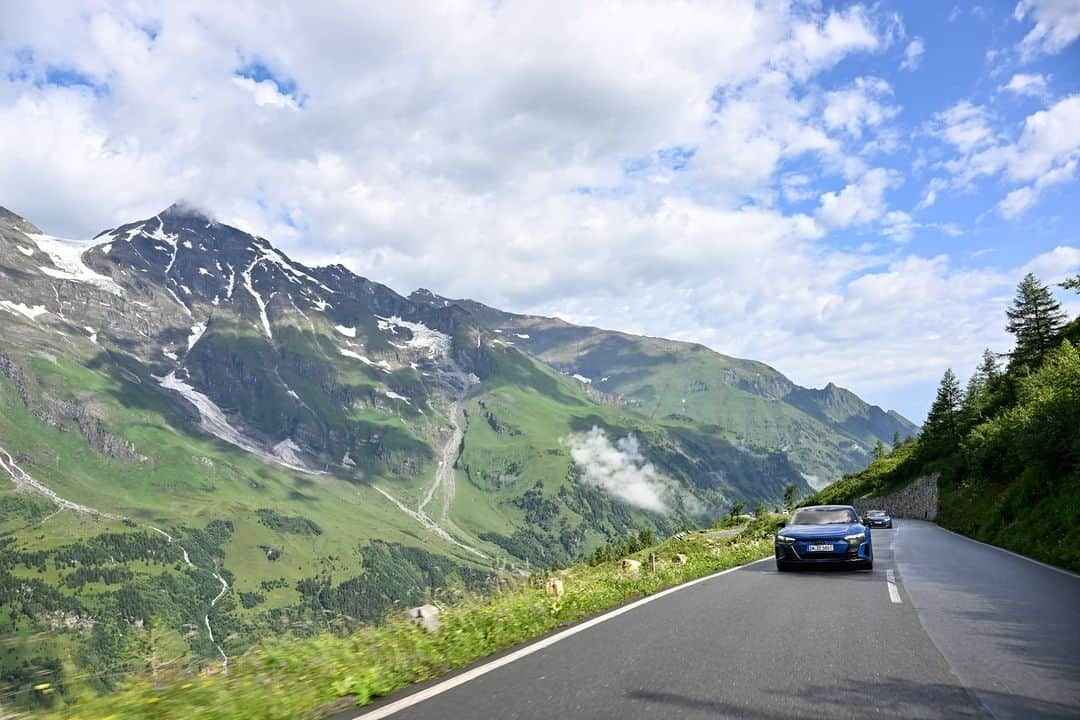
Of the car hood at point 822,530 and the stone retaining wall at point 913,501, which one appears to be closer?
the car hood at point 822,530

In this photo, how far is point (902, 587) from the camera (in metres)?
14.6

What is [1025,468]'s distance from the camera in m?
36.9

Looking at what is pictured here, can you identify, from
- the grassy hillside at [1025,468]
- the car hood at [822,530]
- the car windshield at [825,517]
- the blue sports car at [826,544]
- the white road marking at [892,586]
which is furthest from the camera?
the grassy hillside at [1025,468]

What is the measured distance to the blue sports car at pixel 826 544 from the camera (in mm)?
17156

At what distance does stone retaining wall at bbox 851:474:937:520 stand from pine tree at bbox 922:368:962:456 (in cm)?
696

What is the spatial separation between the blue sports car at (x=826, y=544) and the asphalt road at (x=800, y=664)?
3694mm

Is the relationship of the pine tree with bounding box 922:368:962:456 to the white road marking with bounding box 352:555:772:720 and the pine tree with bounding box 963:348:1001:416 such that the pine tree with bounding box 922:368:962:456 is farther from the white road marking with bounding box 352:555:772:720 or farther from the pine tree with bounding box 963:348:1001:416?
the white road marking with bounding box 352:555:772:720

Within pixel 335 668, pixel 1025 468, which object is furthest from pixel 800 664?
pixel 1025 468

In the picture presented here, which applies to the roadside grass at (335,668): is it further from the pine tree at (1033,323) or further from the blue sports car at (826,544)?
the pine tree at (1033,323)

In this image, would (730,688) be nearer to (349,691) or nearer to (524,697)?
(524,697)

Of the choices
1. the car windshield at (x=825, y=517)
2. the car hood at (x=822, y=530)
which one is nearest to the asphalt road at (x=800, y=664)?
the car hood at (x=822, y=530)

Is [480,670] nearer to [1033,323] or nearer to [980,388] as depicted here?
[1033,323]

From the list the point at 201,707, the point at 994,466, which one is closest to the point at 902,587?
the point at 201,707

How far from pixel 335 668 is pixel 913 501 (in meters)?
87.9
